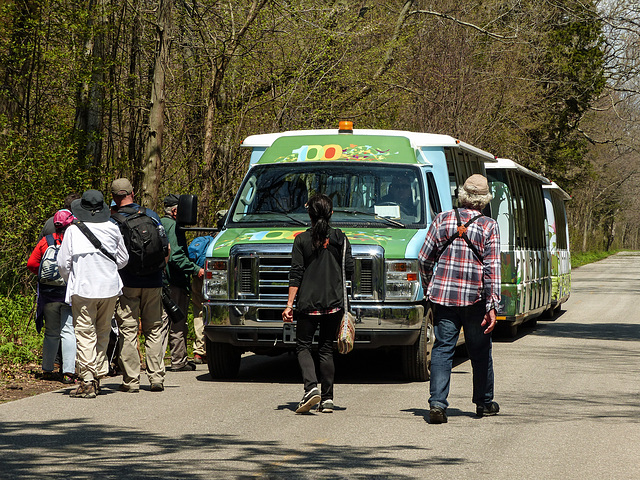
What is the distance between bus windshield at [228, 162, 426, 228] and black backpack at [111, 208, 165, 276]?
5.05 feet

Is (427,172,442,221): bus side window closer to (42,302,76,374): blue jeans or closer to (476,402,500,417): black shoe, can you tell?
(476,402,500,417): black shoe

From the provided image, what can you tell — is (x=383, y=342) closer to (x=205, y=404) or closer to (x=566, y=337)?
(x=205, y=404)

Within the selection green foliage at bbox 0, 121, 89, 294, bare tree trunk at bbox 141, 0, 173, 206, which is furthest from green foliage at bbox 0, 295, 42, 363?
bare tree trunk at bbox 141, 0, 173, 206

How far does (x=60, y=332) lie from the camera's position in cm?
1030

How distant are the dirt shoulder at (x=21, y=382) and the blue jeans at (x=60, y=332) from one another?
0.26 meters

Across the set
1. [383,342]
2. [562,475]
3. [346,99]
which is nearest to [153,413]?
[383,342]

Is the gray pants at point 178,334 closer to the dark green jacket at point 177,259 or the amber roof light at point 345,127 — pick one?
the dark green jacket at point 177,259

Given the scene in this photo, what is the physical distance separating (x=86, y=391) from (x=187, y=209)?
2239 millimetres

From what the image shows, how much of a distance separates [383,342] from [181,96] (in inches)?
372

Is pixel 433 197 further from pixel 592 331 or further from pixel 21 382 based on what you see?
pixel 592 331

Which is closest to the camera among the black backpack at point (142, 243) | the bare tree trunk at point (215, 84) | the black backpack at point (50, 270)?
the black backpack at point (142, 243)

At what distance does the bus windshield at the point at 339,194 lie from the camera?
1088 cm

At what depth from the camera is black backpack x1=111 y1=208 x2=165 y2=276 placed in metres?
9.52

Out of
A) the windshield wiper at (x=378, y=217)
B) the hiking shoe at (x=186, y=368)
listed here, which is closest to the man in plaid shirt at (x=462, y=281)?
the windshield wiper at (x=378, y=217)
